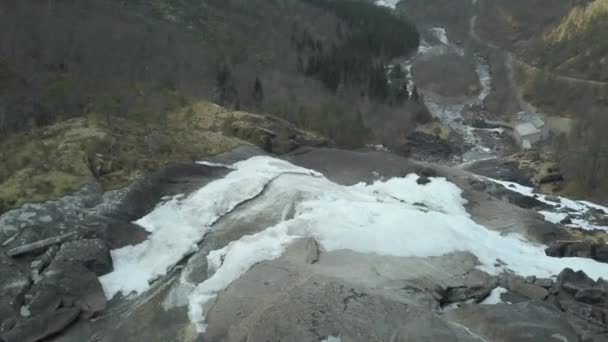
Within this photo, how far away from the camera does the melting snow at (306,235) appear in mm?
15180

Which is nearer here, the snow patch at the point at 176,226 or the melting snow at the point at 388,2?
the snow patch at the point at 176,226

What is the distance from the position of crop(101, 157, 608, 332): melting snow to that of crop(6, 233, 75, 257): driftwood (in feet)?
5.71

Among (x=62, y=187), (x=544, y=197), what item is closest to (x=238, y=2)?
(x=544, y=197)

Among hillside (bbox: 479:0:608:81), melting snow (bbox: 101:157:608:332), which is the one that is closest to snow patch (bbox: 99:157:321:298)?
melting snow (bbox: 101:157:608:332)

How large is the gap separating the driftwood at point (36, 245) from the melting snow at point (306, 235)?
5.71 feet

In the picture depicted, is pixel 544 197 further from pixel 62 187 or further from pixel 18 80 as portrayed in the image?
pixel 18 80

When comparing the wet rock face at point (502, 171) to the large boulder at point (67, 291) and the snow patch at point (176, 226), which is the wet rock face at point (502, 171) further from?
the large boulder at point (67, 291)

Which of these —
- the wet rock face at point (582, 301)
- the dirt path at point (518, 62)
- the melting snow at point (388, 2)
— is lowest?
the wet rock face at point (582, 301)

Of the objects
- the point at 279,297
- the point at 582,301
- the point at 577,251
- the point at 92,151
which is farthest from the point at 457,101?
the point at 279,297

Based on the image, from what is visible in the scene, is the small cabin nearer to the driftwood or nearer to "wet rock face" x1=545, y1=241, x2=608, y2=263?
"wet rock face" x1=545, y1=241, x2=608, y2=263

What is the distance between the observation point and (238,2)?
10250cm

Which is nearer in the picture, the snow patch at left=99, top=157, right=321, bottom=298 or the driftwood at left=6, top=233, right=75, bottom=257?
the driftwood at left=6, top=233, right=75, bottom=257

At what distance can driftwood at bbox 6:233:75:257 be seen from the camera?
14953mm

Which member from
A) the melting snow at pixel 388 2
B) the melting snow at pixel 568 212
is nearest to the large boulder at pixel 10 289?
the melting snow at pixel 568 212
